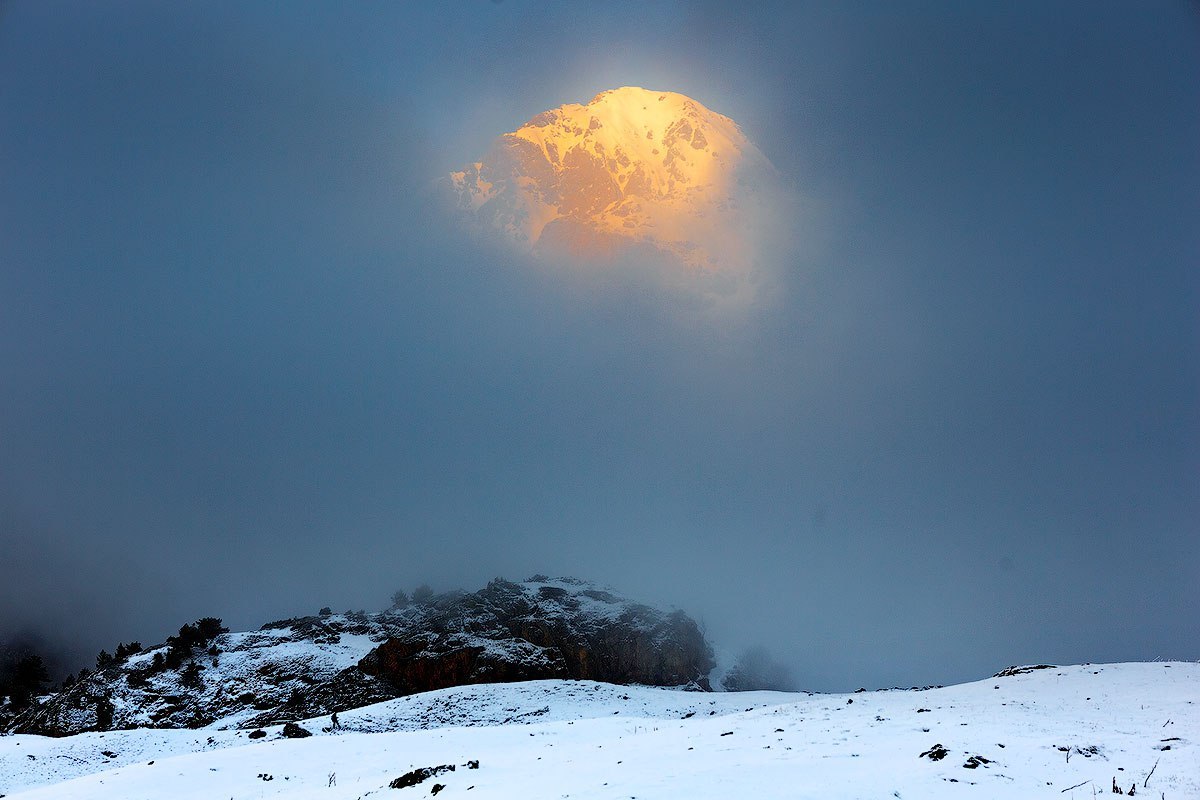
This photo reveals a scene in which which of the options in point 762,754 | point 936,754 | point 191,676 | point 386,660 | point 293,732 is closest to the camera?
point 936,754

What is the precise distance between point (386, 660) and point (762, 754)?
65.3 meters

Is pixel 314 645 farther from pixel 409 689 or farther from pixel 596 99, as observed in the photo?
pixel 596 99

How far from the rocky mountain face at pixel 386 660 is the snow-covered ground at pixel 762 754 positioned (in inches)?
910

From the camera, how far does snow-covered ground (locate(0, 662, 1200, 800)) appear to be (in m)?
14.2

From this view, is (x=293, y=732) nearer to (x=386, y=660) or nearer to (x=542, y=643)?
(x=386, y=660)

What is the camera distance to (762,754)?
1853 centimetres

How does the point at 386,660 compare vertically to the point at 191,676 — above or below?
above

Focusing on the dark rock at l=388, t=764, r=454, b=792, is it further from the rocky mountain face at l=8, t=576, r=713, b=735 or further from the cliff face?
the cliff face

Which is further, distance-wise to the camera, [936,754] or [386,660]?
[386,660]

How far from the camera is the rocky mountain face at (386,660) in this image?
58250 millimetres

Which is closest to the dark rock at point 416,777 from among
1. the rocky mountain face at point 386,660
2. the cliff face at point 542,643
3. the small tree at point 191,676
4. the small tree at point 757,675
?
the rocky mountain face at point 386,660

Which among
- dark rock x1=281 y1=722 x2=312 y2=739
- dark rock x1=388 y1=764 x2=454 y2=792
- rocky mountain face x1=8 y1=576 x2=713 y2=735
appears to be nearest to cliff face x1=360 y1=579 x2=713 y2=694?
rocky mountain face x1=8 y1=576 x2=713 y2=735

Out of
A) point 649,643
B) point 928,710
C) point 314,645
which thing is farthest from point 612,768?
point 649,643

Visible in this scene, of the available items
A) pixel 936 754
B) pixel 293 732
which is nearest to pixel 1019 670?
pixel 936 754
